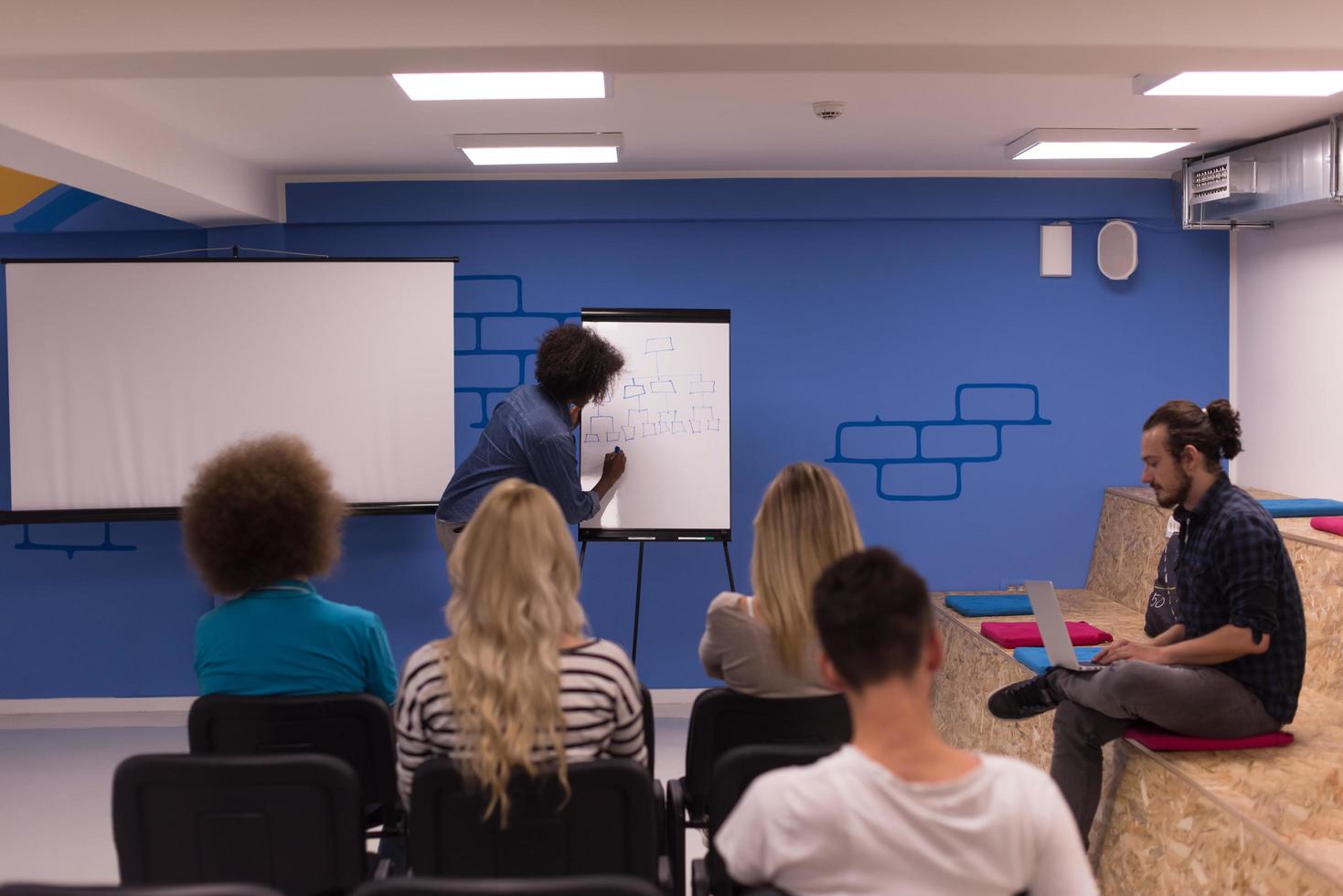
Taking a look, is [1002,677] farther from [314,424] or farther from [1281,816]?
[314,424]

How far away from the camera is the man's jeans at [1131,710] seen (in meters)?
2.75

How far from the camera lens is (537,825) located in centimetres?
182

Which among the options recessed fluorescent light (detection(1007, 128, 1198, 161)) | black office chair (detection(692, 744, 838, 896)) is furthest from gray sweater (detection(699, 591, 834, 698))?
recessed fluorescent light (detection(1007, 128, 1198, 161))

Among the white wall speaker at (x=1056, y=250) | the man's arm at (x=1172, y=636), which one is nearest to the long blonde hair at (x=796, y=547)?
the man's arm at (x=1172, y=636)

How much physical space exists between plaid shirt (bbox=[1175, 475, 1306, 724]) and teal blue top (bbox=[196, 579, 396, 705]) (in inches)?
80.9

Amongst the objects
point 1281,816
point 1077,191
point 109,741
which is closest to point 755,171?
point 1077,191

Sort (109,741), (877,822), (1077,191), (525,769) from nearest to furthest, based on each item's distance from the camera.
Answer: (877,822) → (525,769) → (109,741) → (1077,191)

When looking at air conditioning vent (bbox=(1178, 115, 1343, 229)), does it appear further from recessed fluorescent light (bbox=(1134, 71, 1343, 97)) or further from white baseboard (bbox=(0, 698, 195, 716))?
white baseboard (bbox=(0, 698, 195, 716))

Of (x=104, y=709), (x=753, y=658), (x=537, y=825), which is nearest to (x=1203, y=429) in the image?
(x=753, y=658)

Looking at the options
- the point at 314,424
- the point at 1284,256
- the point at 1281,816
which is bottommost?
the point at 1281,816

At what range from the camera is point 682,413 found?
15.6 ft

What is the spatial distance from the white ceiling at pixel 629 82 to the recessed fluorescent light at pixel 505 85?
6.3 inches

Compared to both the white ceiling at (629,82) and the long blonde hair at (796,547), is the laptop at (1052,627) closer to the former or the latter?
the long blonde hair at (796,547)

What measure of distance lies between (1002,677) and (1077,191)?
7.98 ft
